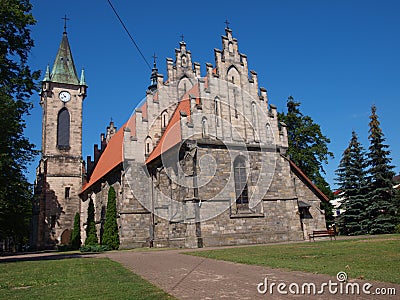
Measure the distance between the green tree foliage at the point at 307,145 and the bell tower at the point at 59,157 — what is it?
74.8 ft

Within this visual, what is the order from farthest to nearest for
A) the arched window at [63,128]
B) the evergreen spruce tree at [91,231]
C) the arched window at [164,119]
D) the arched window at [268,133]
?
1. the arched window at [63,128]
2. the evergreen spruce tree at [91,231]
3. the arched window at [164,119]
4. the arched window at [268,133]

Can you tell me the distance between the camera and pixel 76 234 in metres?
37.2

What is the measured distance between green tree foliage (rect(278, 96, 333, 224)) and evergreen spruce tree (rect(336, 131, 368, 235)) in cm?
236

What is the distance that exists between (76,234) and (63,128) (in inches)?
483

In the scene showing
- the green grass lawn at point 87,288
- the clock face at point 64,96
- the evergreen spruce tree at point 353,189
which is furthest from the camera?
the clock face at point 64,96

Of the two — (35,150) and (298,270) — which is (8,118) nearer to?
(35,150)

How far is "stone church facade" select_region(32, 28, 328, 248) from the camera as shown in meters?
23.2

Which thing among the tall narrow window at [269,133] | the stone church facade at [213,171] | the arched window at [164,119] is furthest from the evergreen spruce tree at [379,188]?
the arched window at [164,119]

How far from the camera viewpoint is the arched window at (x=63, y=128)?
41.6 m

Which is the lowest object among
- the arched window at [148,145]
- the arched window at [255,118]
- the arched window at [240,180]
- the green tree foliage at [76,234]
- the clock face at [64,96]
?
the green tree foliage at [76,234]

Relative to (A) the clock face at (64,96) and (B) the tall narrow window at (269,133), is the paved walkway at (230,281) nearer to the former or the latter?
(B) the tall narrow window at (269,133)

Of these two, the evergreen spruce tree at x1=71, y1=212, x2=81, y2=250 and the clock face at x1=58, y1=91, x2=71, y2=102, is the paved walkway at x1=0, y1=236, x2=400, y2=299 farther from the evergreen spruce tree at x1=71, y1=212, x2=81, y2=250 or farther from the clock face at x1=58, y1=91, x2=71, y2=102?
the clock face at x1=58, y1=91, x2=71, y2=102

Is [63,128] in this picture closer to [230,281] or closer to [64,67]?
[64,67]

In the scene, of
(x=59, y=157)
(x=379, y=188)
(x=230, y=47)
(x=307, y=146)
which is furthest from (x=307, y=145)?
(x=59, y=157)
